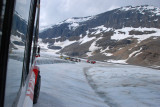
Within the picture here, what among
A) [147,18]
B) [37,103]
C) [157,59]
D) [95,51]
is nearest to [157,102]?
[37,103]

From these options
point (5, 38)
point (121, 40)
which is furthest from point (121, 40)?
point (5, 38)

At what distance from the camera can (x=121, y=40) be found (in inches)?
3639

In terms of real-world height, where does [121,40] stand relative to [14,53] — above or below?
above

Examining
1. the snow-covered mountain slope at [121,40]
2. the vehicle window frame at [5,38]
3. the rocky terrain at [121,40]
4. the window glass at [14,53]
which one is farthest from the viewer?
the snow-covered mountain slope at [121,40]

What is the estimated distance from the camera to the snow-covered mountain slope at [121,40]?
67.5 m

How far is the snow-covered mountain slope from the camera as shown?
67.5 meters

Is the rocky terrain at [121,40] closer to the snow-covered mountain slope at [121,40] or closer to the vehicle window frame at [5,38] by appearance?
the snow-covered mountain slope at [121,40]

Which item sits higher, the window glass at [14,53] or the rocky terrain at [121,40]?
the rocky terrain at [121,40]

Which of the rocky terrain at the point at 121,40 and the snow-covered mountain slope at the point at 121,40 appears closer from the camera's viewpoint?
the rocky terrain at the point at 121,40

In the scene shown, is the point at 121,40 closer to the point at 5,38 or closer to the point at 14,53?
the point at 14,53

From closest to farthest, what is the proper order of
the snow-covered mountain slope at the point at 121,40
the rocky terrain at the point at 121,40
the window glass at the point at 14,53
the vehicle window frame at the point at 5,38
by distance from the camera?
the vehicle window frame at the point at 5,38 → the window glass at the point at 14,53 → the rocky terrain at the point at 121,40 → the snow-covered mountain slope at the point at 121,40

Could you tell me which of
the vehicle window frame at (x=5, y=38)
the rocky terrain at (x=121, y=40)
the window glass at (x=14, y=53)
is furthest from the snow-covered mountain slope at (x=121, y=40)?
the vehicle window frame at (x=5, y=38)

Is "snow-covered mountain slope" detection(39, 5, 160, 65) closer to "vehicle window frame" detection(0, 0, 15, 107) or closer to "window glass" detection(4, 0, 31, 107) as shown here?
"window glass" detection(4, 0, 31, 107)

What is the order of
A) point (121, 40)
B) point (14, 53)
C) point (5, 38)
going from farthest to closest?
point (121, 40) → point (14, 53) → point (5, 38)
